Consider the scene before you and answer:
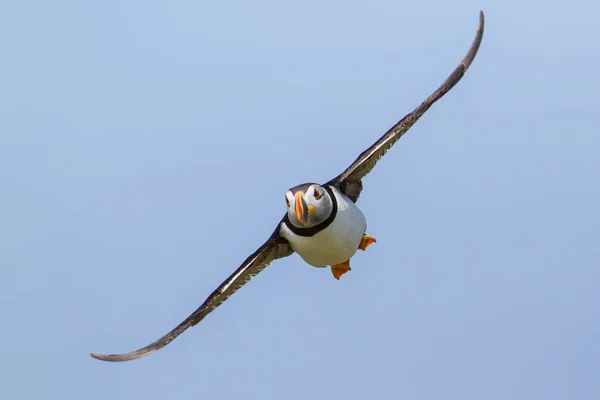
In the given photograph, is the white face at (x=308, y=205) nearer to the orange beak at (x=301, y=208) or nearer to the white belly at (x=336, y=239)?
the orange beak at (x=301, y=208)

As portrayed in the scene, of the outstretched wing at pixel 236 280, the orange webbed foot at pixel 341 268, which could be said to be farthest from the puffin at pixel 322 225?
the orange webbed foot at pixel 341 268

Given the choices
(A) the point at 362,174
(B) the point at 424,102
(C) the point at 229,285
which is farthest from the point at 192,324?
(B) the point at 424,102

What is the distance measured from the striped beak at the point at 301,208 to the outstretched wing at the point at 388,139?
76.5 inches

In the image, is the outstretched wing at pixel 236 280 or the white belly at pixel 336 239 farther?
the outstretched wing at pixel 236 280

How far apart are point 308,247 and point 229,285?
1.88 metres

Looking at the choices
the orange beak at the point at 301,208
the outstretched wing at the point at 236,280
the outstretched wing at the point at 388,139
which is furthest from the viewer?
the outstretched wing at the point at 388,139

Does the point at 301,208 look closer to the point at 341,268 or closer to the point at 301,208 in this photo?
the point at 301,208

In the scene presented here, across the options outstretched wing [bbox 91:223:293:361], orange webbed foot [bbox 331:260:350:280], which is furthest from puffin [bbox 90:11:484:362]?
orange webbed foot [bbox 331:260:350:280]

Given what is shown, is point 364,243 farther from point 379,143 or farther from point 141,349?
point 141,349

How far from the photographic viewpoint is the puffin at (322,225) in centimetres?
2392

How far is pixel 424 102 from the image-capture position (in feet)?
82.7

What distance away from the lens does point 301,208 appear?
926 inches

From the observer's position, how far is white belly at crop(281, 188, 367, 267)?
2430cm

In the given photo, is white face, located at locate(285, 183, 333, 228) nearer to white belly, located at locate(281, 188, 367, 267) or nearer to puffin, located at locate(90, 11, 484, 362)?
puffin, located at locate(90, 11, 484, 362)
